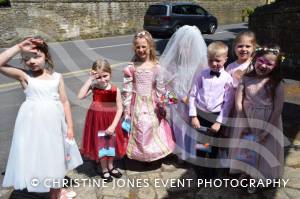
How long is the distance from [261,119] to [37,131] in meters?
2.31

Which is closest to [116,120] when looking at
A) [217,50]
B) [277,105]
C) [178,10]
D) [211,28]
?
[217,50]

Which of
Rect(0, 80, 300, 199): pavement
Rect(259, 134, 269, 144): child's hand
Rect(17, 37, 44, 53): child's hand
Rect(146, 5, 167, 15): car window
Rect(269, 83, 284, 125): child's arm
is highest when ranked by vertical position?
Rect(146, 5, 167, 15): car window

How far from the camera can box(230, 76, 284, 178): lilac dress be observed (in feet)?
12.1

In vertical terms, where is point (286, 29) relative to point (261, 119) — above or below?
above

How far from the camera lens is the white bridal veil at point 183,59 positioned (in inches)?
168

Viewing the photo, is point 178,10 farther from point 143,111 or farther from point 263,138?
point 263,138

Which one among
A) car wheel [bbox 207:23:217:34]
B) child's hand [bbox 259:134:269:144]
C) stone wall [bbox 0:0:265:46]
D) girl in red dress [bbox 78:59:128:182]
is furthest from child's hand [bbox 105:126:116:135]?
car wheel [bbox 207:23:217:34]

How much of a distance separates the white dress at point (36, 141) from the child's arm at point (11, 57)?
8cm

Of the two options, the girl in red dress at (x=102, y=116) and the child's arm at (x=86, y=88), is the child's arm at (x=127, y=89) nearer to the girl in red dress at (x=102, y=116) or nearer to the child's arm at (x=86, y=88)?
the girl in red dress at (x=102, y=116)

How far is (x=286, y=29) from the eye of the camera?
986 centimetres

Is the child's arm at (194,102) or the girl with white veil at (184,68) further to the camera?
the girl with white veil at (184,68)

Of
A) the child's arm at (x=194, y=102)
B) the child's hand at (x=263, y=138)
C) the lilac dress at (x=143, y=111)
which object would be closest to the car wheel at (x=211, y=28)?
the lilac dress at (x=143, y=111)

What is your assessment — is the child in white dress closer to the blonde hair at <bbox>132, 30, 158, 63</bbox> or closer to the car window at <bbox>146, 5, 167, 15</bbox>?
the blonde hair at <bbox>132, 30, 158, 63</bbox>

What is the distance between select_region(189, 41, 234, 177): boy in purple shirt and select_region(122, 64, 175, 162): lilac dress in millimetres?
537
